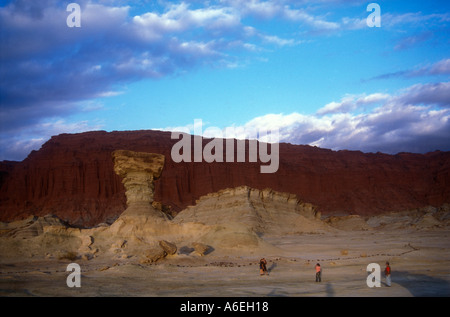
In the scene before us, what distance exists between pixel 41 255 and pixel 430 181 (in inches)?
4880

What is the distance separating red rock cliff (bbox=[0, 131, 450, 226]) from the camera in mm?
104312

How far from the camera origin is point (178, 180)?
111 m

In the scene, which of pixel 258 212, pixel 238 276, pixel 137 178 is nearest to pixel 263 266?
pixel 238 276

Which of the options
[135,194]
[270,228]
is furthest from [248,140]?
[135,194]

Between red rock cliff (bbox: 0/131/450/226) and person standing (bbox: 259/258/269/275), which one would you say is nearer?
person standing (bbox: 259/258/269/275)

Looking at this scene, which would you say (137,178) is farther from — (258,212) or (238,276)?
(258,212)

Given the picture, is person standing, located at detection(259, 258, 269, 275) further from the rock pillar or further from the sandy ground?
the rock pillar

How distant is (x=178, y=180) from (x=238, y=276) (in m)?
95.6

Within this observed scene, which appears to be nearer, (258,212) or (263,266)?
(263,266)

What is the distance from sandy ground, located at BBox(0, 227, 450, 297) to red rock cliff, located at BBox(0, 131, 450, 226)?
74.8m

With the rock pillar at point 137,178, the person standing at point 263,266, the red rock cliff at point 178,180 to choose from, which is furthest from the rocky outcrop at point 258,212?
the red rock cliff at point 178,180

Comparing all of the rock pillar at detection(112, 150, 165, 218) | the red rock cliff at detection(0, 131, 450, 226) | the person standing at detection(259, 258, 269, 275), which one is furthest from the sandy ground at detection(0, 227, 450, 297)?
the red rock cliff at detection(0, 131, 450, 226)

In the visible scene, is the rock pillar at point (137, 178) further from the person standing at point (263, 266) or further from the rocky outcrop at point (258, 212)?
the rocky outcrop at point (258, 212)
